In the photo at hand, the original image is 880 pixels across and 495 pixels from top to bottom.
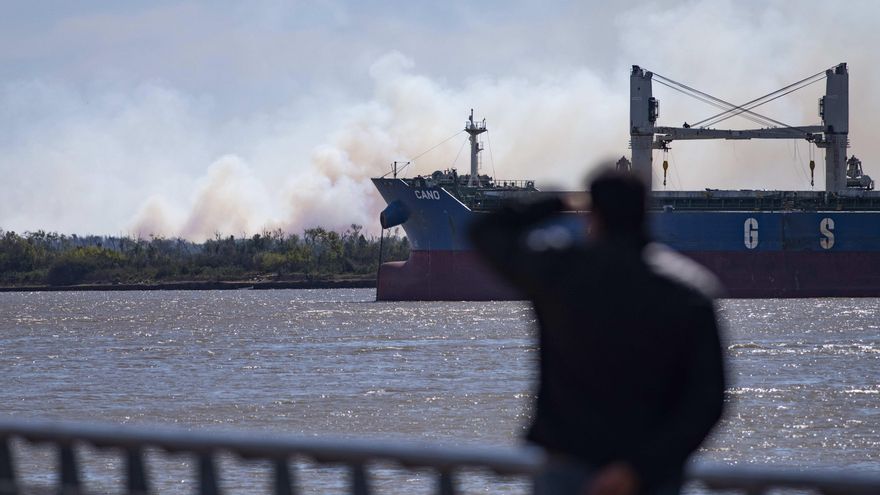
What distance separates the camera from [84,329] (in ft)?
146

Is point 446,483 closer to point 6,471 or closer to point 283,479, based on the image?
point 283,479

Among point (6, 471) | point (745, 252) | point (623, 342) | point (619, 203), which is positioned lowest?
point (6, 471)

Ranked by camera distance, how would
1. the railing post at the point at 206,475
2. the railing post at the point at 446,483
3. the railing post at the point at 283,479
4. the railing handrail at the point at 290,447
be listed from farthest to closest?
the railing post at the point at 206,475, the railing post at the point at 283,479, the railing post at the point at 446,483, the railing handrail at the point at 290,447

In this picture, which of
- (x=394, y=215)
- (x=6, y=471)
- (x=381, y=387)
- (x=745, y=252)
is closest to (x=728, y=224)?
(x=745, y=252)

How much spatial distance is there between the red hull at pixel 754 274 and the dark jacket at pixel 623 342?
49.5 meters

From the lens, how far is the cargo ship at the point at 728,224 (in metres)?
53.7

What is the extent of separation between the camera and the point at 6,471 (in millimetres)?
4117

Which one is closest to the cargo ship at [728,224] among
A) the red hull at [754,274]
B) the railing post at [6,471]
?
the red hull at [754,274]

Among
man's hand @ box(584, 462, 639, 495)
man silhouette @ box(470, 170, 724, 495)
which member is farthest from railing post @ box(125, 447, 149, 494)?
man's hand @ box(584, 462, 639, 495)

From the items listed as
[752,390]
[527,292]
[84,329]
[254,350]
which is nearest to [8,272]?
[84,329]

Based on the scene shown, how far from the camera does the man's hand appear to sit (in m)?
2.91

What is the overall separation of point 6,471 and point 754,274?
5104 cm

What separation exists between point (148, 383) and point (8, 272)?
375ft

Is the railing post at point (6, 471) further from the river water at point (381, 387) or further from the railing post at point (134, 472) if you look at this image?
the river water at point (381, 387)
